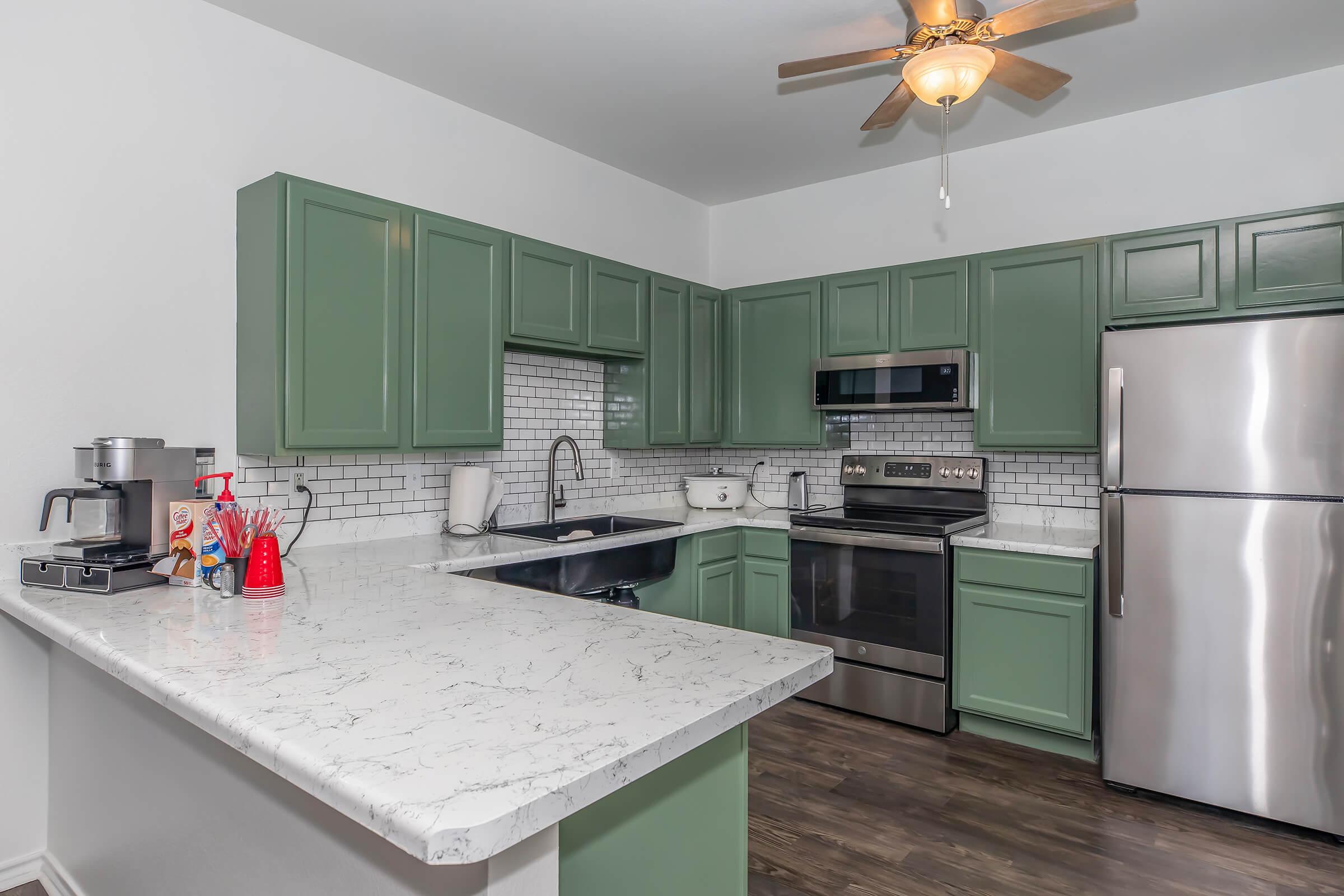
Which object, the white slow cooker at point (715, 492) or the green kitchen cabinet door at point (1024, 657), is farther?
the white slow cooker at point (715, 492)

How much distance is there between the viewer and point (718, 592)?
3656mm

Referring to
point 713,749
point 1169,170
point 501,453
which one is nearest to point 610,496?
point 501,453

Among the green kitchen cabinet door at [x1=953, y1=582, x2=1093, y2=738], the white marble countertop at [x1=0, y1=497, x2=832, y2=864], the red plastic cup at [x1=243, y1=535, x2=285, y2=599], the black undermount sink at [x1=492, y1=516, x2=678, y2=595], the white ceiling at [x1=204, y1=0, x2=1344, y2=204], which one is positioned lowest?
the green kitchen cabinet door at [x1=953, y1=582, x2=1093, y2=738]

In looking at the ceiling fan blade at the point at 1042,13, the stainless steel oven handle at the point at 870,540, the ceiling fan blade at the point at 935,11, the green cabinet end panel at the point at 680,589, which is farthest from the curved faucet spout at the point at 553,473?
the ceiling fan blade at the point at 1042,13

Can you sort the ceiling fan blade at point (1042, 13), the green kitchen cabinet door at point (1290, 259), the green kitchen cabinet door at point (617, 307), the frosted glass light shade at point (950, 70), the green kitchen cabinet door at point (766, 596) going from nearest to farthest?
the ceiling fan blade at point (1042, 13), the frosted glass light shade at point (950, 70), the green kitchen cabinet door at point (1290, 259), the green kitchen cabinet door at point (617, 307), the green kitchen cabinet door at point (766, 596)

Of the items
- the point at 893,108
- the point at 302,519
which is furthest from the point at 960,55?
the point at 302,519

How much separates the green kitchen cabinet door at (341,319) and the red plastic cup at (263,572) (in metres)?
0.57

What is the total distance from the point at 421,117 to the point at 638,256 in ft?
4.64

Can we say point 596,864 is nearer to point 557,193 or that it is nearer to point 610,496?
point 610,496

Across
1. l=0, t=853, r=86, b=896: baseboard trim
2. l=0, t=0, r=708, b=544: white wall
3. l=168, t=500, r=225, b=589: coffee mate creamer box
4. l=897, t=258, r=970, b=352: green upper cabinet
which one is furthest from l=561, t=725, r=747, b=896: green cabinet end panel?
l=897, t=258, r=970, b=352: green upper cabinet

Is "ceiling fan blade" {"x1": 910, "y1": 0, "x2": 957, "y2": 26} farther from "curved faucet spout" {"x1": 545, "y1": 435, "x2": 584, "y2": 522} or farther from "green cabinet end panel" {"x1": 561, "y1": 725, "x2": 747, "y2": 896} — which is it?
"curved faucet spout" {"x1": 545, "y1": 435, "x2": 584, "y2": 522}

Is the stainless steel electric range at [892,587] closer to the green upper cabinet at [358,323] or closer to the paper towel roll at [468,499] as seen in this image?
the paper towel roll at [468,499]

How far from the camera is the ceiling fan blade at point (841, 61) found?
7.45 feet

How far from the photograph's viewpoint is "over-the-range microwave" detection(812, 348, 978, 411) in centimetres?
336
